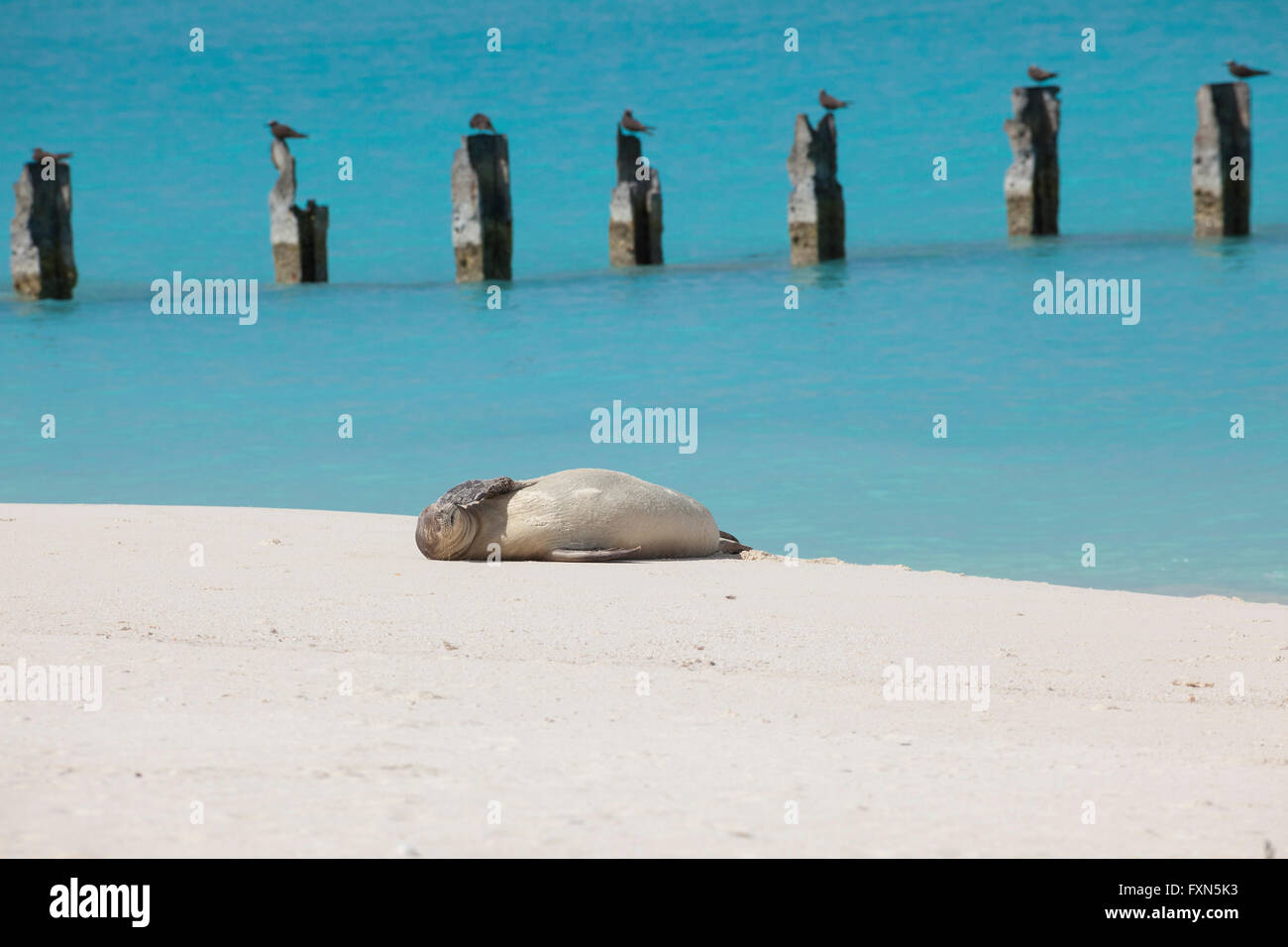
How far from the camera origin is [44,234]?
1077 inches

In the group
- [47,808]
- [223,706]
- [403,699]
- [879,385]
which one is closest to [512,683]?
[403,699]

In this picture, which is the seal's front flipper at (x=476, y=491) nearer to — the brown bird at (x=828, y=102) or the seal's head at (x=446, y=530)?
the seal's head at (x=446, y=530)

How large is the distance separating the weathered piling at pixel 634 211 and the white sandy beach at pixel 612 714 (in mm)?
20986

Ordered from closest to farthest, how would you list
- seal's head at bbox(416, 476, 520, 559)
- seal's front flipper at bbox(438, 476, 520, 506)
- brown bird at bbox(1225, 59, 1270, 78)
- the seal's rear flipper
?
seal's head at bbox(416, 476, 520, 559) < seal's front flipper at bbox(438, 476, 520, 506) < the seal's rear flipper < brown bird at bbox(1225, 59, 1270, 78)

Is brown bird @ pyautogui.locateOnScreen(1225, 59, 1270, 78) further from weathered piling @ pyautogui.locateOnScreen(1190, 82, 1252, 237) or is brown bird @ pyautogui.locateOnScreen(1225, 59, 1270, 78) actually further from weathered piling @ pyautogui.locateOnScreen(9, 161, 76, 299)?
weathered piling @ pyautogui.locateOnScreen(9, 161, 76, 299)

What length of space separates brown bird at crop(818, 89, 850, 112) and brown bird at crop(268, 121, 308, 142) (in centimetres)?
948

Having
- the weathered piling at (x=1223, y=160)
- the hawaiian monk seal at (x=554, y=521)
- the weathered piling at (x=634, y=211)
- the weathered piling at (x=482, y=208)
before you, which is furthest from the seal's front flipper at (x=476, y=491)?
the weathered piling at (x=1223, y=160)

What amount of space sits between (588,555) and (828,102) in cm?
2028

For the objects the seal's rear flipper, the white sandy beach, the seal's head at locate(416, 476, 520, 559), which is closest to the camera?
the white sandy beach

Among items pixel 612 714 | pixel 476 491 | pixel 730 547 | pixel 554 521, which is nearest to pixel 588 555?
pixel 554 521

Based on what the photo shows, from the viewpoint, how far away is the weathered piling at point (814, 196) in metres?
26.4

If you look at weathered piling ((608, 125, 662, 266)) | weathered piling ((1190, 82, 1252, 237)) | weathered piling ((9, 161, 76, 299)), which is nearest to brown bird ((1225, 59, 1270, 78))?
weathered piling ((1190, 82, 1252, 237))

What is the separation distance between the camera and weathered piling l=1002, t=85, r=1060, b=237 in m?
27.2
